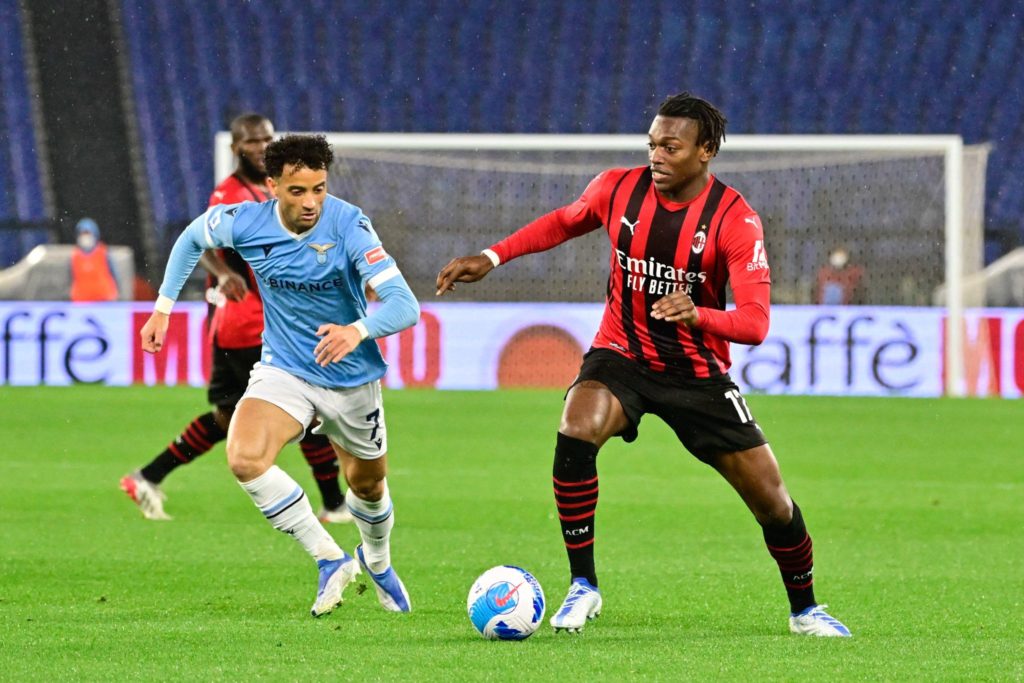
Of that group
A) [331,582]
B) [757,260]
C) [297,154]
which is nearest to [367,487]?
[331,582]

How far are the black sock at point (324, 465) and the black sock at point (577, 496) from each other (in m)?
2.65

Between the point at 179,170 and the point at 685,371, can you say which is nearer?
the point at 685,371

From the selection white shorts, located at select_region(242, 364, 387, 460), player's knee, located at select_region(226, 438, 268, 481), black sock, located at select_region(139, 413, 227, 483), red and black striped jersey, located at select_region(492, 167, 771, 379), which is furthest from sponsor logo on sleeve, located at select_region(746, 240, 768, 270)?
black sock, located at select_region(139, 413, 227, 483)

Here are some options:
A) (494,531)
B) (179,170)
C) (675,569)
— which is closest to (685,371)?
(675,569)

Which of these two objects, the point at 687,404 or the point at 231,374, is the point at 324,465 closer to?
the point at 231,374

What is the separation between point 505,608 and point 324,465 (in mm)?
3066

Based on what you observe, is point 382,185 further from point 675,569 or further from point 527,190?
point 675,569

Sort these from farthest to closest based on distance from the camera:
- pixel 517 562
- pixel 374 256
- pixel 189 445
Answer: pixel 189 445 < pixel 517 562 < pixel 374 256

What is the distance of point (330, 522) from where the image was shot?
7.90 m

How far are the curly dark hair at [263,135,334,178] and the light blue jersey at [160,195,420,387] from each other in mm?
199

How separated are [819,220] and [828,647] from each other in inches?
524

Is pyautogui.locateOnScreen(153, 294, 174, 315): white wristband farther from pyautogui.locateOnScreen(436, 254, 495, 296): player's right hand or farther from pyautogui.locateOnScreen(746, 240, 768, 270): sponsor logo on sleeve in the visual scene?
pyautogui.locateOnScreen(746, 240, 768, 270): sponsor logo on sleeve

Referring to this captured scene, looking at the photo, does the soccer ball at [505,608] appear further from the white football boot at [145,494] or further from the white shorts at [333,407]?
the white football boot at [145,494]

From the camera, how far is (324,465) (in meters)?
7.76
